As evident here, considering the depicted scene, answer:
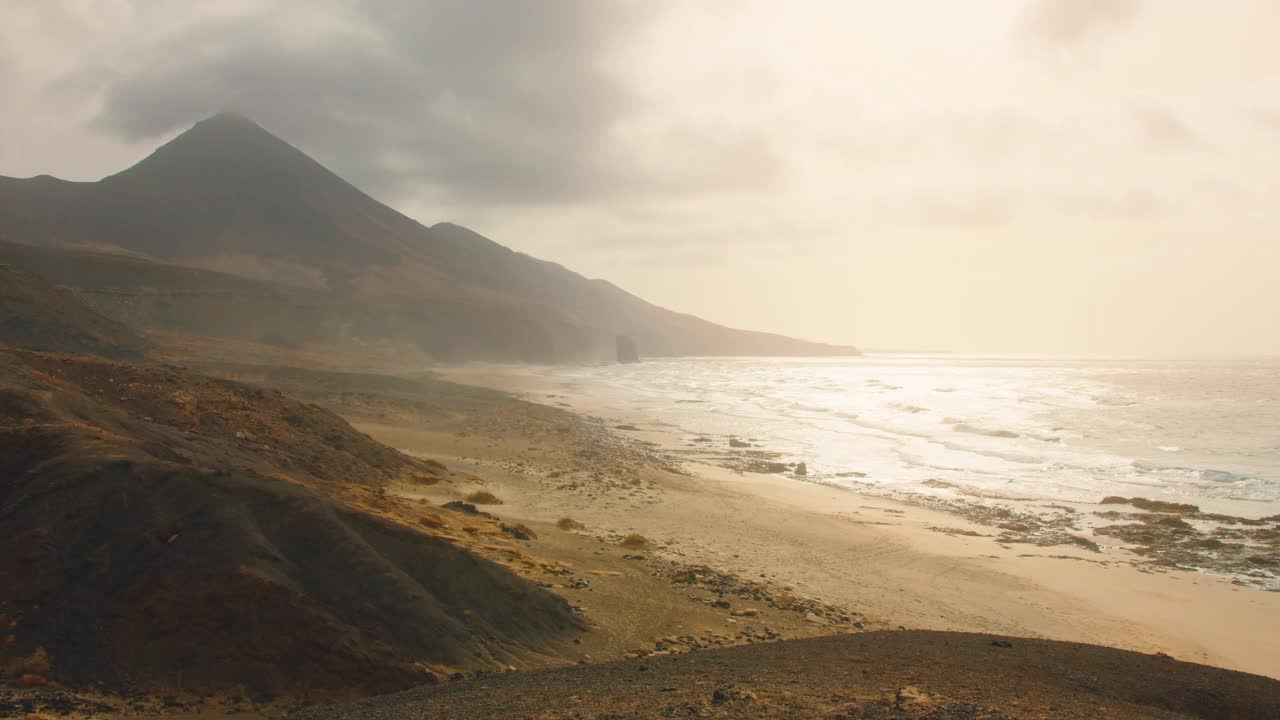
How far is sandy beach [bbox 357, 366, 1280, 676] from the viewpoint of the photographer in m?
12.0

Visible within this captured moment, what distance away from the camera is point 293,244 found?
137500 mm

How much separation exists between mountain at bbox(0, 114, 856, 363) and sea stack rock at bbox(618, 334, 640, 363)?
706cm

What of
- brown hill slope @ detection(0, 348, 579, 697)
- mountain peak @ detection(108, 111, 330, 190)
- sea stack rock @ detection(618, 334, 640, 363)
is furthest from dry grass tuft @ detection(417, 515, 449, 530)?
mountain peak @ detection(108, 111, 330, 190)

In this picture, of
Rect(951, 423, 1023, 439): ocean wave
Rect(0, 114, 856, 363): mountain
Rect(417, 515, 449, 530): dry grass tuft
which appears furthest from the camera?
Rect(0, 114, 856, 363): mountain

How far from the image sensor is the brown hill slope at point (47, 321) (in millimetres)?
27781

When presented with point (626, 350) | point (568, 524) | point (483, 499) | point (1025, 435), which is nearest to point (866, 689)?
point (568, 524)

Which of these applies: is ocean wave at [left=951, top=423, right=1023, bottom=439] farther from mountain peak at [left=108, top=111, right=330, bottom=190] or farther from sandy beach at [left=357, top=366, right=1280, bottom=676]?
mountain peak at [left=108, top=111, right=330, bottom=190]

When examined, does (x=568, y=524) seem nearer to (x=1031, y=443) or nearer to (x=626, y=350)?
(x=1031, y=443)

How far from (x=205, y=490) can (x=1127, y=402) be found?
7080 cm

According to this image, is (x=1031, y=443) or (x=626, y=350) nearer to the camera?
(x=1031, y=443)

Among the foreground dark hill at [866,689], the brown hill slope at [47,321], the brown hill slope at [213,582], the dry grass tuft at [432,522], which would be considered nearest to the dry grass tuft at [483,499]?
the dry grass tuft at [432,522]

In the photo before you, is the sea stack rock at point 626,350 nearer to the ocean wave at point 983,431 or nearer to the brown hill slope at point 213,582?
the ocean wave at point 983,431

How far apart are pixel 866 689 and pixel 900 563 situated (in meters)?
10.0

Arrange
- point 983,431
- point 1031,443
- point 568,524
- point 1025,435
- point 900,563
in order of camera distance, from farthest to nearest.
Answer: point 983,431 → point 1025,435 → point 1031,443 → point 900,563 → point 568,524
